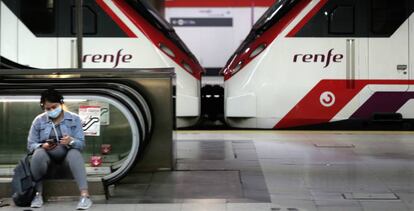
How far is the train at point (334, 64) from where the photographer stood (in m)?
10.5

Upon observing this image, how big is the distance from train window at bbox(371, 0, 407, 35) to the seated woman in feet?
20.1

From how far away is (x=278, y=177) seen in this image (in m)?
7.25

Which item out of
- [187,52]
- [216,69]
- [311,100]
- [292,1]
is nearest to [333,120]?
[311,100]

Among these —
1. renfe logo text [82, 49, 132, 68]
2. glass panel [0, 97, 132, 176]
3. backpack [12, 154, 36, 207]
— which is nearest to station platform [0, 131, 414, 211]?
backpack [12, 154, 36, 207]

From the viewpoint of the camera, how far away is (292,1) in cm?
1045

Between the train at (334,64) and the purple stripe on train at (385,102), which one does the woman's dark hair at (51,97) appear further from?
the purple stripe on train at (385,102)

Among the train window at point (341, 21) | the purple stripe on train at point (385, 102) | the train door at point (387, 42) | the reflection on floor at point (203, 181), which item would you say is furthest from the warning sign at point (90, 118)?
the train door at point (387, 42)

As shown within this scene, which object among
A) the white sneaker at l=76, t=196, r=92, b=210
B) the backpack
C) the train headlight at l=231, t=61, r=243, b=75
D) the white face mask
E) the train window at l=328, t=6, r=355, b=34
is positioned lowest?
the white sneaker at l=76, t=196, r=92, b=210

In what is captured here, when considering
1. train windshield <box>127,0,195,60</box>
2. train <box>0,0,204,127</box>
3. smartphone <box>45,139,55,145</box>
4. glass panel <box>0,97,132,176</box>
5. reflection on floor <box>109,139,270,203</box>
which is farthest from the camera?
train windshield <box>127,0,195,60</box>

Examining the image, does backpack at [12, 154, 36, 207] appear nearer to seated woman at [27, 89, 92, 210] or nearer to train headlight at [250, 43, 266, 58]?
seated woman at [27, 89, 92, 210]

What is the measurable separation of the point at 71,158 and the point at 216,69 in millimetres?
9298

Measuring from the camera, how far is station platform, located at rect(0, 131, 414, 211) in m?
6.07

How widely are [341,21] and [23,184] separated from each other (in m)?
6.34

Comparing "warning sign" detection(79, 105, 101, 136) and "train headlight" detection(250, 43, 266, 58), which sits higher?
"train headlight" detection(250, 43, 266, 58)
